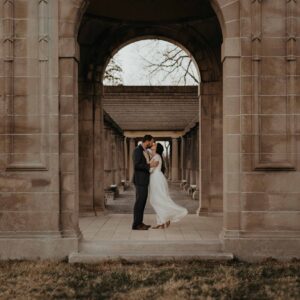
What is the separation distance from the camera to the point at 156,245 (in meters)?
9.52

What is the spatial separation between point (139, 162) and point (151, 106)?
64.1ft

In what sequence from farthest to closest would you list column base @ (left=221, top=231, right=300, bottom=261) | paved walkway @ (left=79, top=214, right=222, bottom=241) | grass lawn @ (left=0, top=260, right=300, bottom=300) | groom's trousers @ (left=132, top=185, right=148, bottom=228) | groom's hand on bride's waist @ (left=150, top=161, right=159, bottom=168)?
groom's hand on bride's waist @ (left=150, top=161, right=159, bottom=168)
groom's trousers @ (left=132, top=185, right=148, bottom=228)
paved walkway @ (left=79, top=214, right=222, bottom=241)
column base @ (left=221, top=231, right=300, bottom=261)
grass lawn @ (left=0, top=260, right=300, bottom=300)

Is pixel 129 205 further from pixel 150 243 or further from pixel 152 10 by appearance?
pixel 150 243

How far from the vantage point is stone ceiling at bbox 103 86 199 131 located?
29266 millimetres

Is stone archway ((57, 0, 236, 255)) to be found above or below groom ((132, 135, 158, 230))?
above

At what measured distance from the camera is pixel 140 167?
11.2 metres

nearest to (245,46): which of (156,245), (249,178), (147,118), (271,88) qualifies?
(271,88)

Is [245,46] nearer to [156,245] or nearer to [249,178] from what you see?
[249,178]

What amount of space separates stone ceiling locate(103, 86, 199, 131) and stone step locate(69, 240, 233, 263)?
64.5ft

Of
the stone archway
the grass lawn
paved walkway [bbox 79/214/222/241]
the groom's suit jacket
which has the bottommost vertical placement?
the grass lawn

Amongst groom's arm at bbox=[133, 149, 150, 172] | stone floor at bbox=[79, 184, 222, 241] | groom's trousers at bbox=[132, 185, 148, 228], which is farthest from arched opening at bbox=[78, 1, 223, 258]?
groom's arm at bbox=[133, 149, 150, 172]

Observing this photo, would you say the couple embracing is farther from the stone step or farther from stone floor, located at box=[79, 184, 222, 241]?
the stone step

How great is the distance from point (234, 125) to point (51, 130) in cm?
303

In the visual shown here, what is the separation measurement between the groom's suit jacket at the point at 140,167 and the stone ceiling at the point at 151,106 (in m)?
17.7
